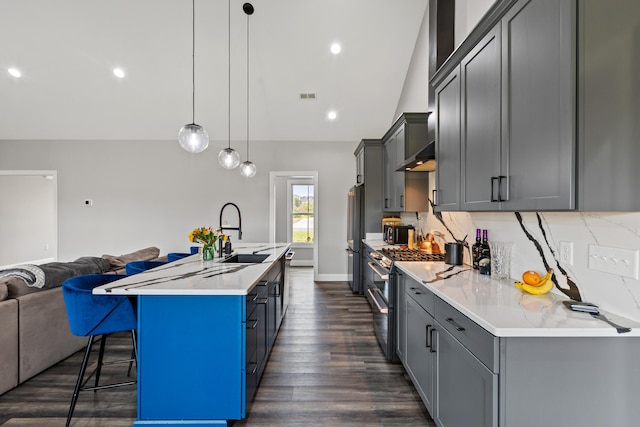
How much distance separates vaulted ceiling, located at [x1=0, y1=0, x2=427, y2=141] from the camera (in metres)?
4.16

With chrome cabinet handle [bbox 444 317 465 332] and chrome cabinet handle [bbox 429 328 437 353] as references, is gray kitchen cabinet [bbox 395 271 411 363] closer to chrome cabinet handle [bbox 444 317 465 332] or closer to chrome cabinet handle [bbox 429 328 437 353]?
chrome cabinet handle [bbox 429 328 437 353]

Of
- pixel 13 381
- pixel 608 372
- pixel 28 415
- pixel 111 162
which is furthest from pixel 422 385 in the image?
pixel 111 162

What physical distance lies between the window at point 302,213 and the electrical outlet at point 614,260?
6.82m

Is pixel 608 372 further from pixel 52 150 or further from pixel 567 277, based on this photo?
pixel 52 150

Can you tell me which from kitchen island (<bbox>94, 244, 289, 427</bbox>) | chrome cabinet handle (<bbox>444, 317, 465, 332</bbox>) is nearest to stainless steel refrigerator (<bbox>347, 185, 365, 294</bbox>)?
kitchen island (<bbox>94, 244, 289, 427</bbox>)

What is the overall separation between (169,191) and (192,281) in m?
4.83

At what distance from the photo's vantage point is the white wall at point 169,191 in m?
6.24

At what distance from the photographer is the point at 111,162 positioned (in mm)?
6258

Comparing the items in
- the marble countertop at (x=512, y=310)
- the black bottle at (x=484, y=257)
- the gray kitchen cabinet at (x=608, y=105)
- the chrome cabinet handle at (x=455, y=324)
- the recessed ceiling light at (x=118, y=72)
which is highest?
the recessed ceiling light at (x=118, y=72)

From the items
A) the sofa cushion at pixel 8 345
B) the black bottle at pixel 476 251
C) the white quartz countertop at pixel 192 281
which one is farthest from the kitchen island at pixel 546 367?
the sofa cushion at pixel 8 345

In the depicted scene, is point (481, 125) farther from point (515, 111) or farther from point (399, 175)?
point (399, 175)

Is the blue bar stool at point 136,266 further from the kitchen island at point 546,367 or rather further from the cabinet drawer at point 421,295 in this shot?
the kitchen island at point 546,367

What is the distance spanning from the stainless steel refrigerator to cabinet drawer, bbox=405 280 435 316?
2.67m

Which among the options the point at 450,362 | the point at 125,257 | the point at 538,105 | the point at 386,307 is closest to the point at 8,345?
the point at 125,257
